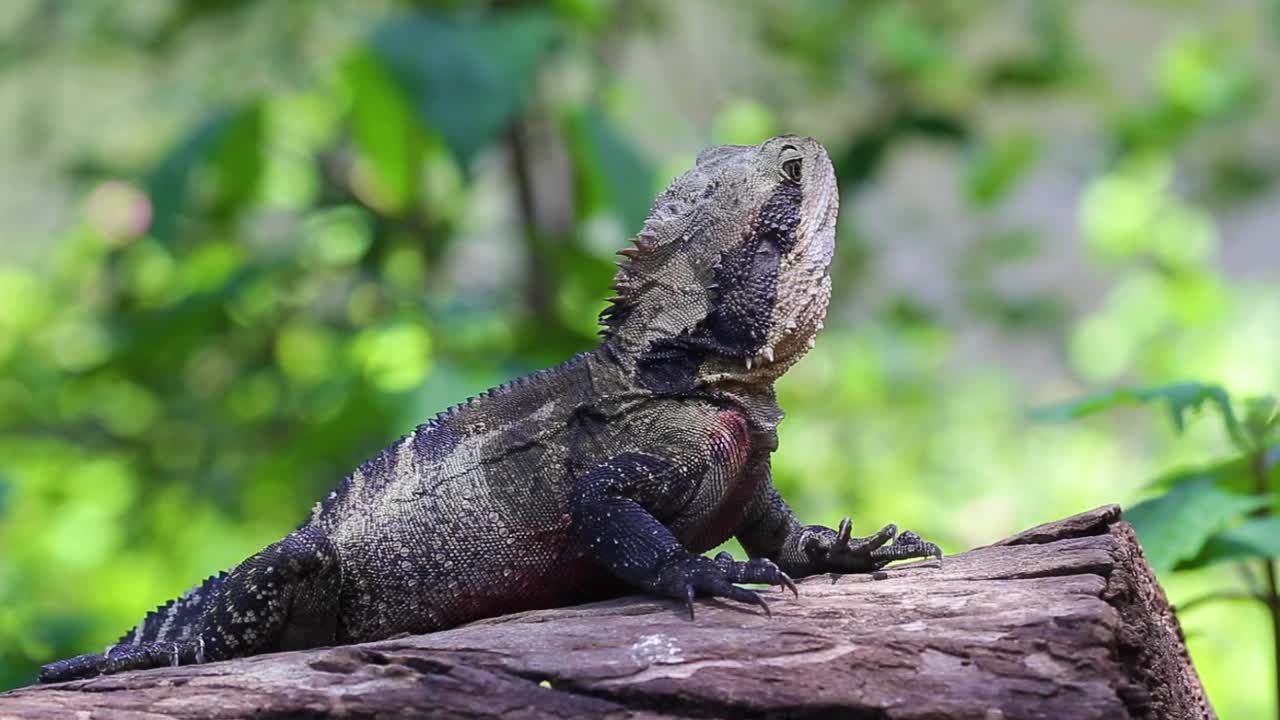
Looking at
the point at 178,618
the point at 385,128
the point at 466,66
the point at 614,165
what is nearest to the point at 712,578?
the point at 178,618

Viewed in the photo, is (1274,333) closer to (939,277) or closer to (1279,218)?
(939,277)

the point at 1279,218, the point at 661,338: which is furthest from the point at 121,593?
the point at 1279,218

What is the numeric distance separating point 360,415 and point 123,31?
286cm

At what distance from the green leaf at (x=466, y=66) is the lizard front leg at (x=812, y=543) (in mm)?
1980

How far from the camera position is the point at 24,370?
7.40 metres

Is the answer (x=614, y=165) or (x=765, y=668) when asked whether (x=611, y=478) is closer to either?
(x=765, y=668)

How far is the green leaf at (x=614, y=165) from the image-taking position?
4.87 metres

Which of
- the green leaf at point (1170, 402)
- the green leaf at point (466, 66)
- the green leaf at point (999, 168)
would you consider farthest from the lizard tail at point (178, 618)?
the green leaf at point (999, 168)

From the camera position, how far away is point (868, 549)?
9.50 feet

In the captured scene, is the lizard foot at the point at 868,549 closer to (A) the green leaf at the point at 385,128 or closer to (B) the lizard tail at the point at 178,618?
(B) the lizard tail at the point at 178,618

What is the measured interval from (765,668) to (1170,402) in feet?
3.88

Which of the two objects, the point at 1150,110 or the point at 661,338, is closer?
the point at 661,338

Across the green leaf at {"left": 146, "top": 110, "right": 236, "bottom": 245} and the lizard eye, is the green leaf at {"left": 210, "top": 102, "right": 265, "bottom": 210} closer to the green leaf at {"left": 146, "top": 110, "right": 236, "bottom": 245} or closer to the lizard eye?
the green leaf at {"left": 146, "top": 110, "right": 236, "bottom": 245}

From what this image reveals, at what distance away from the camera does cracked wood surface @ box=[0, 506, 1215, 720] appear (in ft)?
7.33
